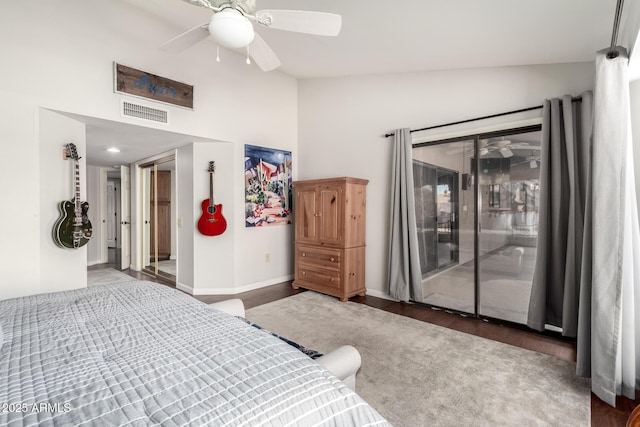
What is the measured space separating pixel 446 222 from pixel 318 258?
5.49 feet

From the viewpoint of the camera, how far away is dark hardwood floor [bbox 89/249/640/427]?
5.65ft

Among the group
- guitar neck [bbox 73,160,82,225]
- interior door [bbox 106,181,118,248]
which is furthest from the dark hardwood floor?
interior door [bbox 106,181,118,248]

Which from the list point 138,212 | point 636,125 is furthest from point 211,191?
point 636,125

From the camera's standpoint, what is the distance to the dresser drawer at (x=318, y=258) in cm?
378

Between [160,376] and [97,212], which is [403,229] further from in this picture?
[97,212]

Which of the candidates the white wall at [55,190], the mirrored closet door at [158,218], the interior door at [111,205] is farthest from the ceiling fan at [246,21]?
the interior door at [111,205]

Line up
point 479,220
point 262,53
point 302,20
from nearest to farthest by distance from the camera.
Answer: point 302,20, point 262,53, point 479,220

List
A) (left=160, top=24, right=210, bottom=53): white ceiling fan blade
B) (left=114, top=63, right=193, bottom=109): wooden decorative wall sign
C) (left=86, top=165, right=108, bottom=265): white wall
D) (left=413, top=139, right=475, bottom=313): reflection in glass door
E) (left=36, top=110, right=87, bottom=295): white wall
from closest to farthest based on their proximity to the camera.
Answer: (left=160, top=24, right=210, bottom=53): white ceiling fan blade
(left=36, top=110, right=87, bottom=295): white wall
(left=114, top=63, right=193, bottom=109): wooden decorative wall sign
(left=413, top=139, right=475, bottom=313): reflection in glass door
(left=86, top=165, right=108, bottom=265): white wall

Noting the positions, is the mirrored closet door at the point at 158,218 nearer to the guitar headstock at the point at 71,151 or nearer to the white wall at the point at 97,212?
the white wall at the point at 97,212

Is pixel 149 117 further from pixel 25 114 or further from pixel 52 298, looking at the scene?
pixel 52 298

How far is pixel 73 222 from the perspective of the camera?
2.83m

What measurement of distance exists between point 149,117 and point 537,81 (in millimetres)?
3895

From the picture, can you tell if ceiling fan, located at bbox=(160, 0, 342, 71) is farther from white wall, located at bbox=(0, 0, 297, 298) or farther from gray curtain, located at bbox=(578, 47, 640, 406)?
gray curtain, located at bbox=(578, 47, 640, 406)

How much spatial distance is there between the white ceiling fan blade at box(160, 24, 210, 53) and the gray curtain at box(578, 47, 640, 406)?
8.18 ft
